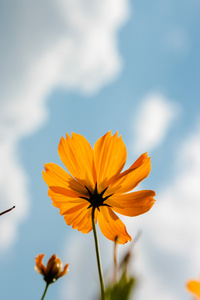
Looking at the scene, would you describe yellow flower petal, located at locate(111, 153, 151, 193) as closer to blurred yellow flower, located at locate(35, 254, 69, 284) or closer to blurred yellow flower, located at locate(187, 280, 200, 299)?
A: blurred yellow flower, located at locate(35, 254, 69, 284)

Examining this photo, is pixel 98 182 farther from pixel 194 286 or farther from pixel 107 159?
pixel 194 286

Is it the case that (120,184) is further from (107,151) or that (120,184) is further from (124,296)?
(124,296)

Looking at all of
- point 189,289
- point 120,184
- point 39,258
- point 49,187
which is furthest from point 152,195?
point 189,289

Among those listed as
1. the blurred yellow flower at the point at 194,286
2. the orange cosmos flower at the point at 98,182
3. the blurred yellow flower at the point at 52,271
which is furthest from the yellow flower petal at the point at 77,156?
the blurred yellow flower at the point at 194,286

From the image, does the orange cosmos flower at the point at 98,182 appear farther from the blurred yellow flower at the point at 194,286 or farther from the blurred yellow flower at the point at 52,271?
the blurred yellow flower at the point at 194,286

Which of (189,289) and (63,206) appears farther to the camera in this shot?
(63,206)

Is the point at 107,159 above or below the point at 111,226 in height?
above

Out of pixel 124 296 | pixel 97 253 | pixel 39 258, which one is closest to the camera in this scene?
pixel 124 296

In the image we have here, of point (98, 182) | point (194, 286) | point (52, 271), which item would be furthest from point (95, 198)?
point (194, 286)
